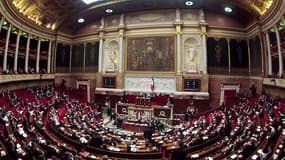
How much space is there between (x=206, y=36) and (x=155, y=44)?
4.77 m

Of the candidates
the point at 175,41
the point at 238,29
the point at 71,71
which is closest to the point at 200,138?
the point at 175,41

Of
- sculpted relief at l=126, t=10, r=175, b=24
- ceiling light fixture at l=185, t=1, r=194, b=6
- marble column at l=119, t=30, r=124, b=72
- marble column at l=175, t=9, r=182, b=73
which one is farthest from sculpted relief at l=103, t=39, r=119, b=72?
ceiling light fixture at l=185, t=1, r=194, b=6

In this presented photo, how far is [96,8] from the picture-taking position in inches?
829

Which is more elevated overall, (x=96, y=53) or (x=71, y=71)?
(x=96, y=53)

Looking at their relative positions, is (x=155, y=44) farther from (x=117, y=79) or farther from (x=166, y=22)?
(x=117, y=79)

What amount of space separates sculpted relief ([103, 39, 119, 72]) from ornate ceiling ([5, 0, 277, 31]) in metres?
3.11

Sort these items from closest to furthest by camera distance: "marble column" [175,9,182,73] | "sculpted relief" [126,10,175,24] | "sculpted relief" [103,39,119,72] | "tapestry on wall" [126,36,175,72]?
"marble column" [175,9,182,73], "tapestry on wall" [126,36,175,72], "sculpted relief" [126,10,175,24], "sculpted relief" [103,39,119,72]

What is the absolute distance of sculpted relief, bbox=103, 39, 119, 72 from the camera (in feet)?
73.5

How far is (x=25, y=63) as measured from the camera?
19.4 m

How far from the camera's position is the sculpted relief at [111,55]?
73.5 feet

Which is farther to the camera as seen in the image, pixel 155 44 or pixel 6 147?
pixel 155 44

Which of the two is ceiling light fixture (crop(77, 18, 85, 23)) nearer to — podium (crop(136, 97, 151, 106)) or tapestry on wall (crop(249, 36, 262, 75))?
podium (crop(136, 97, 151, 106))

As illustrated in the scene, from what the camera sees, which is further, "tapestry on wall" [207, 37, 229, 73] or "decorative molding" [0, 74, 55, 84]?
"tapestry on wall" [207, 37, 229, 73]

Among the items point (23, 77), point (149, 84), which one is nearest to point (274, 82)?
point (149, 84)
